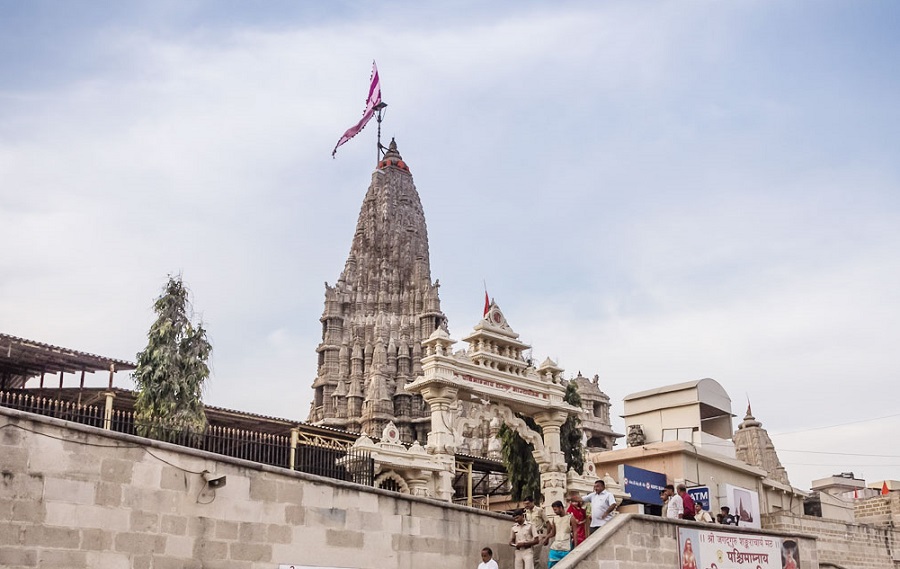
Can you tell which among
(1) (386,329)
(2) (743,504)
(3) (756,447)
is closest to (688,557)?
(2) (743,504)

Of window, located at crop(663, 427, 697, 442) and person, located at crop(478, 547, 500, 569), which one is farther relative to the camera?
window, located at crop(663, 427, 697, 442)

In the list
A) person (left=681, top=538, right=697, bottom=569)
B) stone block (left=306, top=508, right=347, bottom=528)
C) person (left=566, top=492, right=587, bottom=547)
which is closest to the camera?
stone block (left=306, top=508, right=347, bottom=528)

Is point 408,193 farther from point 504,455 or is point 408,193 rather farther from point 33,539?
point 33,539

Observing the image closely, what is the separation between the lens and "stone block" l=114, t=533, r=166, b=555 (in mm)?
11016

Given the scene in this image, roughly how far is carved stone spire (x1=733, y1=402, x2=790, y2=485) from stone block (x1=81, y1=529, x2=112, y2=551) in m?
39.2

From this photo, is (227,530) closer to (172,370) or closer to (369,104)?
(172,370)

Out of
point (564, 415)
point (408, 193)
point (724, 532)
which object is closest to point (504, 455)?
point (564, 415)

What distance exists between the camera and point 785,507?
39219 millimetres

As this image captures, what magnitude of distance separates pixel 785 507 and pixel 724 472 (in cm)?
615

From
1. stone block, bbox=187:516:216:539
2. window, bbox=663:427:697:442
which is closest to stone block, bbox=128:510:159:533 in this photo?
stone block, bbox=187:516:216:539

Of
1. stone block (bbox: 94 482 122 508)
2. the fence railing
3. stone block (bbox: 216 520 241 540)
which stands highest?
the fence railing

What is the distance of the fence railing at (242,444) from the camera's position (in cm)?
1308

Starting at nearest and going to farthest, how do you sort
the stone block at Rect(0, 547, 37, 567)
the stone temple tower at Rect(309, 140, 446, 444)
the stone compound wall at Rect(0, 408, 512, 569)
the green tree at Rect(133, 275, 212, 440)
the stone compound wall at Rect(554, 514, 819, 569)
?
the stone block at Rect(0, 547, 37, 567), the stone compound wall at Rect(0, 408, 512, 569), the stone compound wall at Rect(554, 514, 819, 569), the green tree at Rect(133, 275, 212, 440), the stone temple tower at Rect(309, 140, 446, 444)

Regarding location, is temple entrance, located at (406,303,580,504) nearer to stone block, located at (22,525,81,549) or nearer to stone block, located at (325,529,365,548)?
stone block, located at (325,529,365,548)
